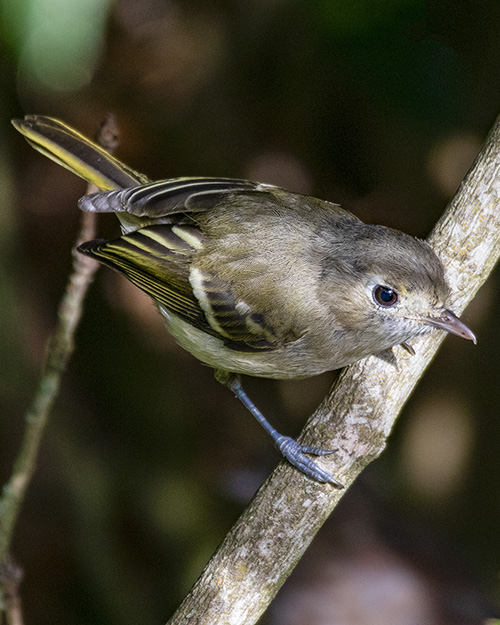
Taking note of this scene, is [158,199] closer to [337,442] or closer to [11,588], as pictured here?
[337,442]

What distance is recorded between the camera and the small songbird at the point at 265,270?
7.00 feet

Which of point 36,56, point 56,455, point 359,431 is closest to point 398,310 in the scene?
point 359,431

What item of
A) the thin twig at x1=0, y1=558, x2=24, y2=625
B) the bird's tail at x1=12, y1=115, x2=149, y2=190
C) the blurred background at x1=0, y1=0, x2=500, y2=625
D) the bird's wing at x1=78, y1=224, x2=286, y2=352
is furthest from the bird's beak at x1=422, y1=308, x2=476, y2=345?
the thin twig at x1=0, y1=558, x2=24, y2=625

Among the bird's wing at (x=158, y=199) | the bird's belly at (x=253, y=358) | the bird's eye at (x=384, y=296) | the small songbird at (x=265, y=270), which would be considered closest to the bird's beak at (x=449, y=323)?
the small songbird at (x=265, y=270)

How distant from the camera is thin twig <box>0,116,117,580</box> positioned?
2299mm

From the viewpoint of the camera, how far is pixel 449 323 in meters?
2.10

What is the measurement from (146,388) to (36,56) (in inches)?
64.5

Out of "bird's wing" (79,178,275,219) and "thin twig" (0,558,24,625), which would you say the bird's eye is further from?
"thin twig" (0,558,24,625)

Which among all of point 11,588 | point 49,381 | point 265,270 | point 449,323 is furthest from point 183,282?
point 11,588

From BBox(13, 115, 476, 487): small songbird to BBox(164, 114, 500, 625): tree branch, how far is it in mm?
75

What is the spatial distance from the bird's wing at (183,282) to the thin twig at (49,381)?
0.12m

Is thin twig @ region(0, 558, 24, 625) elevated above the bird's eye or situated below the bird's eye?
below


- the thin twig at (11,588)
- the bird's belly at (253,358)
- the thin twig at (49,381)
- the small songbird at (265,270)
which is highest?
the small songbird at (265,270)

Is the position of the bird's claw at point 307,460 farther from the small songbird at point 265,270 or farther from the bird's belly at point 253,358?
the bird's belly at point 253,358
